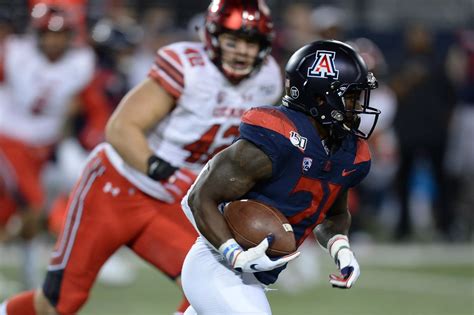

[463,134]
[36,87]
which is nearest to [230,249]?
[36,87]

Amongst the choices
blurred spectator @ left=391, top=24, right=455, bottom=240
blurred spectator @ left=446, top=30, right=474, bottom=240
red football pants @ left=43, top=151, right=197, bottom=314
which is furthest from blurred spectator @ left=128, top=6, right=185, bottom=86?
red football pants @ left=43, top=151, right=197, bottom=314

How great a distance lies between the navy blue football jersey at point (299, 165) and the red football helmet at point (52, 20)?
3.62 meters

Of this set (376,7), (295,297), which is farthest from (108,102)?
(376,7)

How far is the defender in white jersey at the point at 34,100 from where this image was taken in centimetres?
738

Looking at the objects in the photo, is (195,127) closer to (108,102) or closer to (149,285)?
(149,285)

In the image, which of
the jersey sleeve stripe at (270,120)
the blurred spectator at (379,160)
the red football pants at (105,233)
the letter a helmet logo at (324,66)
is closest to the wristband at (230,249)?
the jersey sleeve stripe at (270,120)

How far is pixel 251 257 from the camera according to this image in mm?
3664

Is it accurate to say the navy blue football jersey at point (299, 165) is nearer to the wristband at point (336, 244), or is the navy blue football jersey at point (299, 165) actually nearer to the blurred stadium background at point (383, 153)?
the wristband at point (336, 244)

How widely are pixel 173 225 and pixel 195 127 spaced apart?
0.44 metres

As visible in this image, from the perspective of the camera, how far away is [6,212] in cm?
794

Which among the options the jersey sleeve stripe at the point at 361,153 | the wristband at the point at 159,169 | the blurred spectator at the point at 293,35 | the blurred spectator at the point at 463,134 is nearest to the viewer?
the jersey sleeve stripe at the point at 361,153

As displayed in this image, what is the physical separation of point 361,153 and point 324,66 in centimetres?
36

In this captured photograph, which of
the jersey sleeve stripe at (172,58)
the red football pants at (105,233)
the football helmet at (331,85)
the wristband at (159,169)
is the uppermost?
the football helmet at (331,85)

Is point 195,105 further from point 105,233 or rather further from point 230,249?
point 230,249
